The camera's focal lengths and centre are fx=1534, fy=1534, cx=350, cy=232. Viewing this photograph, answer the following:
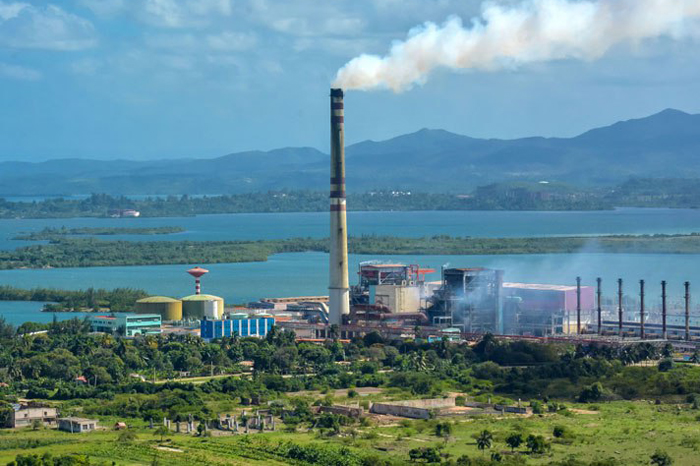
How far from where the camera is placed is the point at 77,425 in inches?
1379

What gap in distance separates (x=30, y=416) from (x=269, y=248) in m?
73.9

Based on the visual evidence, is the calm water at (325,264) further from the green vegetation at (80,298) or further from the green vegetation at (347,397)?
the green vegetation at (347,397)

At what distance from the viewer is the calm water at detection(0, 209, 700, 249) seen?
5197 inches

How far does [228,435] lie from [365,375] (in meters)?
9.64

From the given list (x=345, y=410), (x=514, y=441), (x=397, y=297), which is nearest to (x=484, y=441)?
(x=514, y=441)

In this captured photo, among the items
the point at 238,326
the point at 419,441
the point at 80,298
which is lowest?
the point at 419,441

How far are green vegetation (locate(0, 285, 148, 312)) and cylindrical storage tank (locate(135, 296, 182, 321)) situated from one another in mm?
A: 7417

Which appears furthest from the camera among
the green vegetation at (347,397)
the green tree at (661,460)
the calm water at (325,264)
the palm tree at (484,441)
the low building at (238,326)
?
the calm water at (325,264)

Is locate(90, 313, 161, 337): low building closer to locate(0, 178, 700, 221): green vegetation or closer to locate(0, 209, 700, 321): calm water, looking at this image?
locate(0, 209, 700, 321): calm water

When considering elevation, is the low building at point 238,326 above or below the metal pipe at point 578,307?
below

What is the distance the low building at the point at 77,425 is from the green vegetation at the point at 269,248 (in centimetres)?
6144

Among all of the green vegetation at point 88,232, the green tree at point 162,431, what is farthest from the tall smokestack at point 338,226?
the green vegetation at point 88,232

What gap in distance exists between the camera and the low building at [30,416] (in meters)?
35.9

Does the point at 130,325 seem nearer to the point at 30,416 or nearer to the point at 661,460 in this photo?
the point at 30,416
